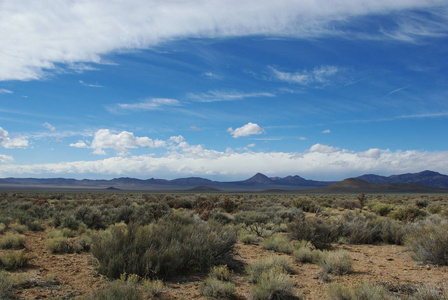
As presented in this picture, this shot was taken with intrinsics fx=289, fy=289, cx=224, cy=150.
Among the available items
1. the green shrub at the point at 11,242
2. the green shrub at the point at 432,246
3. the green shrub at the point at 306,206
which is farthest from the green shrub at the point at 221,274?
the green shrub at the point at 306,206

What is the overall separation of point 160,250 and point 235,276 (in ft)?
6.73

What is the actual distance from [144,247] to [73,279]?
1750 millimetres

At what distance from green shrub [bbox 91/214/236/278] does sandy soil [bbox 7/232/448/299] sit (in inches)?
16.1

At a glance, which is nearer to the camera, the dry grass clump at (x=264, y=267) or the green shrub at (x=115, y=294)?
the green shrub at (x=115, y=294)

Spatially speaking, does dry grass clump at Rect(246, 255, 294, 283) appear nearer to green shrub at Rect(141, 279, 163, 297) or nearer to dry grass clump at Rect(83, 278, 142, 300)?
green shrub at Rect(141, 279, 163, 297)

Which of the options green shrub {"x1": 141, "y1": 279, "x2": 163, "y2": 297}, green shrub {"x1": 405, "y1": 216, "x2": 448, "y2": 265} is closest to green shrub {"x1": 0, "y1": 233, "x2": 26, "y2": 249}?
green shrub {"x1": 141, "y1": 279, "x2": 163, "y2": 297}

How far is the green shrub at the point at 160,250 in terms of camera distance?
6.88m

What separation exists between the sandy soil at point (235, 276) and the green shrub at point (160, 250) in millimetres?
408

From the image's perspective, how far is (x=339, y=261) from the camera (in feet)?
25.3

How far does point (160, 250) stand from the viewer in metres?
7.32

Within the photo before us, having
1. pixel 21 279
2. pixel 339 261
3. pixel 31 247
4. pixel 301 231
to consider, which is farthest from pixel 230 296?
pixel 31 247

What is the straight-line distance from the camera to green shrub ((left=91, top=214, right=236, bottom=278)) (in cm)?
688

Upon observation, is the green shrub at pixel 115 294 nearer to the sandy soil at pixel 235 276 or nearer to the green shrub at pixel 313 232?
the sandy soil at pixel 235 276

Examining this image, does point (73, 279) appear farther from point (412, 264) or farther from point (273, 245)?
point (412, 264)
